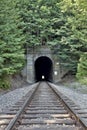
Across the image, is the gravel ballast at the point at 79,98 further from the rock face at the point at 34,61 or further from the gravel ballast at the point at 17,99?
the rock face at the point at 34,61

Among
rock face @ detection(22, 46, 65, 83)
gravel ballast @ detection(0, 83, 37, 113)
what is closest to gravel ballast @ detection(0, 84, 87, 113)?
gravel ballast @ detection(0, 83, 37, 113)

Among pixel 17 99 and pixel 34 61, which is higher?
pixel 34 61

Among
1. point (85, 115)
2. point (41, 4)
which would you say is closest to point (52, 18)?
point (41, 4)

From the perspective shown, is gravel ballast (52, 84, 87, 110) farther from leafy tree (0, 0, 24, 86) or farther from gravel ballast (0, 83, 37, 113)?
leafy tree (0, 0, 24, 86)

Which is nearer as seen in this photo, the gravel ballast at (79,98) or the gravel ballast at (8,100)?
the gravel ballast at (8,100)

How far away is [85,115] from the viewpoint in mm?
7473

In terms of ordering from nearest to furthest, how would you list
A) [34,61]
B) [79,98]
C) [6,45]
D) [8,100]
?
1. [8,100]
2. [79,98]
3. [6,45]
4. [34,61]

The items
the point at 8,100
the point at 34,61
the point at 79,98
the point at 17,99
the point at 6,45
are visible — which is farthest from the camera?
the point at 34,61

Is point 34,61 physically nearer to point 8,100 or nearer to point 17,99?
point 17,99

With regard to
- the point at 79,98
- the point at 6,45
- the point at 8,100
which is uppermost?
the point at 6,45

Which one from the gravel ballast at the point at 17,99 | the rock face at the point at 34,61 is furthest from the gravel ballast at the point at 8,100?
the rock face at the point at 34,61

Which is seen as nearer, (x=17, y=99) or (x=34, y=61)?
(x=17, y=99)

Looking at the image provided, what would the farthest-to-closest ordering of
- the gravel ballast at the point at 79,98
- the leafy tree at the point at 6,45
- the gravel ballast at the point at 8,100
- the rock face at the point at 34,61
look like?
the rock face at the point at 34,61, the leafy tree at the point at 6,45, the gravel ballast at the point at 79,98, the gravel ballast at the point at 8,100

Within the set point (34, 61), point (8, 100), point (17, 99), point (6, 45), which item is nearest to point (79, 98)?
point (17, 99)
